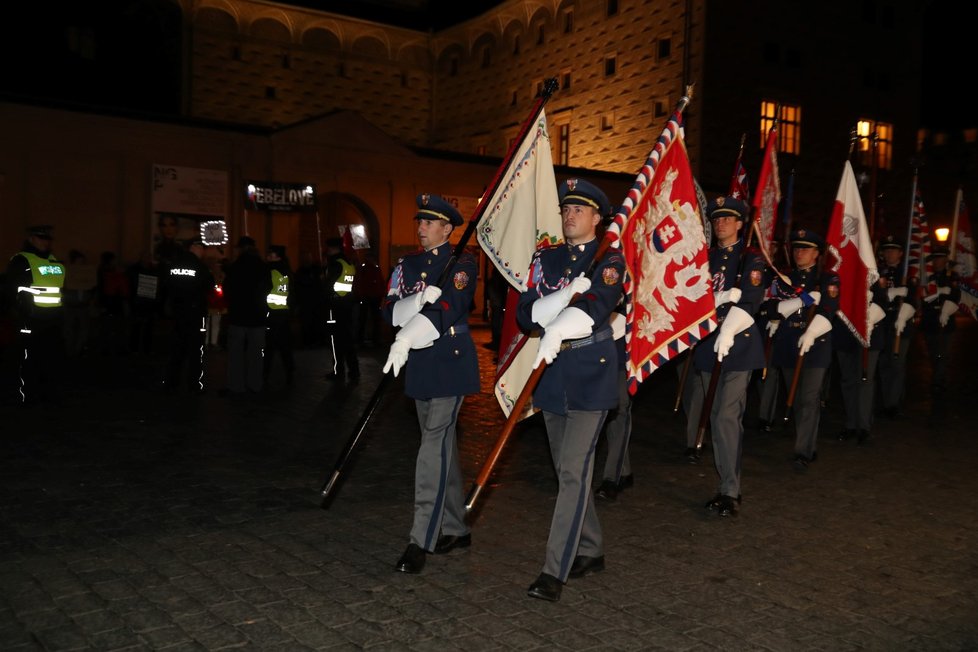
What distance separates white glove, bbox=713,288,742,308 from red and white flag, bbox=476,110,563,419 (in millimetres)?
1279

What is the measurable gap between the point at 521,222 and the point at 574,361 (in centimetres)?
219

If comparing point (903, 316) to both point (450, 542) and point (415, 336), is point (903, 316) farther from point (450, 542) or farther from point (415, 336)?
point (415, 336)

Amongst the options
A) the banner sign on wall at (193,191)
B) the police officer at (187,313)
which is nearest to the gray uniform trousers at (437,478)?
the police officer at (187,313)

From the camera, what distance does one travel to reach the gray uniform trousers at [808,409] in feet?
28.1

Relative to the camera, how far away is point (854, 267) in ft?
32.5

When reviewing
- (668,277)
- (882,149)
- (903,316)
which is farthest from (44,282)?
(882,149)

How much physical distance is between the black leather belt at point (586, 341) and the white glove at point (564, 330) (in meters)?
0.25

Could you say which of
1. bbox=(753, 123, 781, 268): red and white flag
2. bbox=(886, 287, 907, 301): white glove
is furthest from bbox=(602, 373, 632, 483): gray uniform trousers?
bbox=(886, 287, 907, 301): white glove

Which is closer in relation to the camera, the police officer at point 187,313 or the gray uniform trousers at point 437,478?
the gray uniform trousers at point 437,478

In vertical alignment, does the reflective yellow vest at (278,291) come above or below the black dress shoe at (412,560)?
above

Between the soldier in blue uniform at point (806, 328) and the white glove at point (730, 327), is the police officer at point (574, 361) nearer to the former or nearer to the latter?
the white glove at point (730, 327)

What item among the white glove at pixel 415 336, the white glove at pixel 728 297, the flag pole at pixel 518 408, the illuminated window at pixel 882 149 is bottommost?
the flag pole at pixel 518 408

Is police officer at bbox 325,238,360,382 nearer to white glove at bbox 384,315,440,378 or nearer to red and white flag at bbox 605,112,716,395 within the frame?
red and white flag at bbox 605,112,716,395

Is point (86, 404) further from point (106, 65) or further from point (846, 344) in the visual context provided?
point (106, 65)
